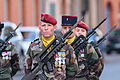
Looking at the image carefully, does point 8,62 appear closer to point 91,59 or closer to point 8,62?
point 8,62

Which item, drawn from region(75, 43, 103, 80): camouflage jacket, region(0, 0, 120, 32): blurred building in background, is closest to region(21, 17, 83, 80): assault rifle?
region(75, 43, 103, 80): camouflage jacket

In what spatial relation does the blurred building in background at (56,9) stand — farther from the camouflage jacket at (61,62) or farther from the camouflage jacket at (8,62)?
the camouflage jacket at (61,62)

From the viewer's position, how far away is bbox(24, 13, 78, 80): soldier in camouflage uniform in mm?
4457

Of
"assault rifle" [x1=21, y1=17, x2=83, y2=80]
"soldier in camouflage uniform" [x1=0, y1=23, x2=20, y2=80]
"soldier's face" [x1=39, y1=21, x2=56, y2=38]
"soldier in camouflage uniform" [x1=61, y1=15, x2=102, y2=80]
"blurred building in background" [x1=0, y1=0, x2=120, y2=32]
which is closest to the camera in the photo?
"assault rifle" [x1=21, y1=17, x2=83, y2=80]

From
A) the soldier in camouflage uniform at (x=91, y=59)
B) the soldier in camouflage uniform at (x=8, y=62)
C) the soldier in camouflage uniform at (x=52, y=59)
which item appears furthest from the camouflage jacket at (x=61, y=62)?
the soldier in camouflage uniform at (x=91, y=59)

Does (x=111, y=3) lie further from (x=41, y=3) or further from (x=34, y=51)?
(x=34, y=51)

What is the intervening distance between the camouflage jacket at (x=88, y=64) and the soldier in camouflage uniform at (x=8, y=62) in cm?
101

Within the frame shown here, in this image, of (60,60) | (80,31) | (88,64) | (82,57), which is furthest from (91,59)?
(60,60)

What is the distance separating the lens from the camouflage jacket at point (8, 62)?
514 centimetres

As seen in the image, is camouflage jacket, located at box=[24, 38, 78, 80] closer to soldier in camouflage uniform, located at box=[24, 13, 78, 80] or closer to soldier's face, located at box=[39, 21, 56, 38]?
soldier in camouflage uniform, located at box=[24, 13, 78, 80]

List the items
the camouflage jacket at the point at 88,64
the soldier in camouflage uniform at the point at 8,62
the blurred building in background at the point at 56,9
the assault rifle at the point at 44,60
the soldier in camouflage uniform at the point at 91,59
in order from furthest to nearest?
the blurred building in background at the point at 56,9
the soldier in camouflage uniform at the point at 91,59
the camouflage jacket at the point at 88,64
the soldier in camouflage uniform at the point at 8,62
the assault rifle at the point at 44,60

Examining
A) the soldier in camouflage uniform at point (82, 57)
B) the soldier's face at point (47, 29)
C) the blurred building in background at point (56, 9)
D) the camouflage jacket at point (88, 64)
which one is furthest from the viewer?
the blurred building in background at point (56, 9)

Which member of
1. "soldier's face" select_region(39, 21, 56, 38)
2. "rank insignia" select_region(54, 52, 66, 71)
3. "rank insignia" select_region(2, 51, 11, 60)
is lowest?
"rank insignia" select_region(2, 51, 11, 60)

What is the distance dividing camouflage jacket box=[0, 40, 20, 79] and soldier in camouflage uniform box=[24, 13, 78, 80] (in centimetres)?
61
